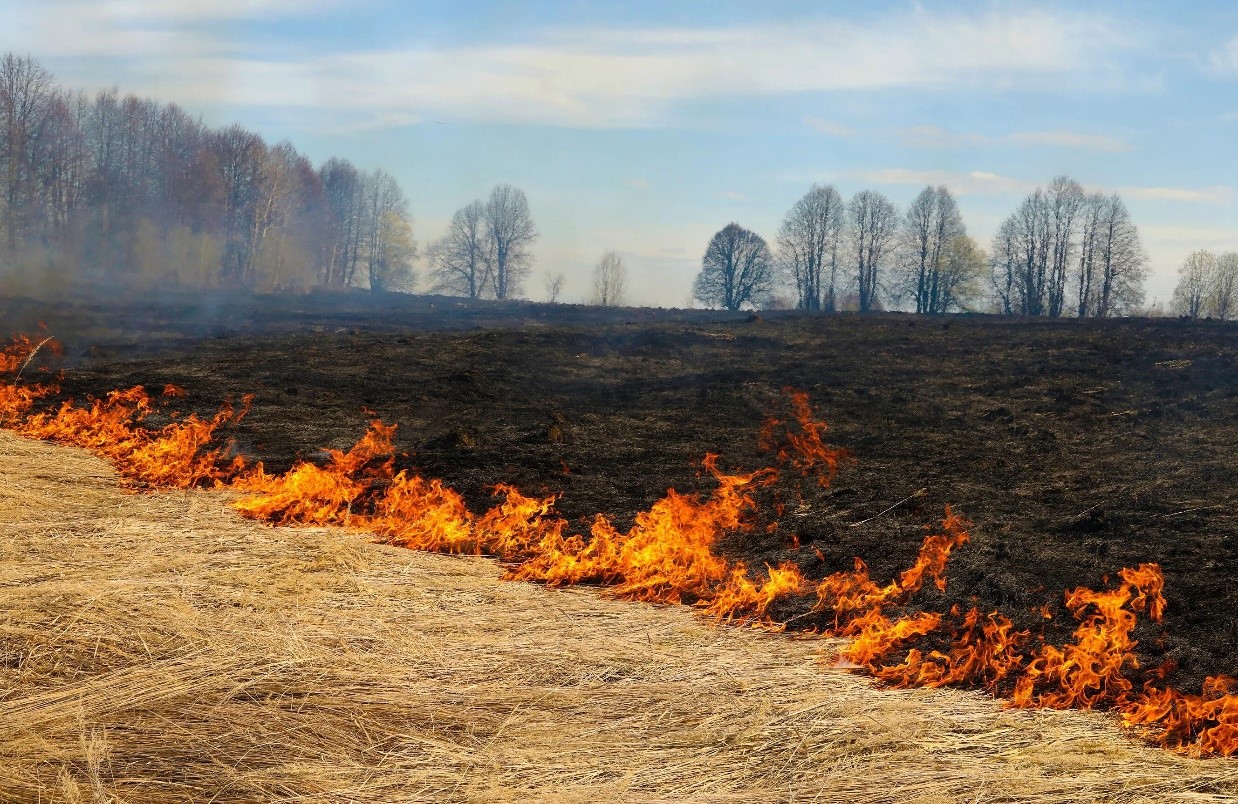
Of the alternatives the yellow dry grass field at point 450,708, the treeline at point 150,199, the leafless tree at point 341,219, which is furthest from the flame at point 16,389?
the leafless tree at point 341,219

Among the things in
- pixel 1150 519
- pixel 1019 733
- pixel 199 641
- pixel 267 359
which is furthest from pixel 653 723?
pixel 267 359

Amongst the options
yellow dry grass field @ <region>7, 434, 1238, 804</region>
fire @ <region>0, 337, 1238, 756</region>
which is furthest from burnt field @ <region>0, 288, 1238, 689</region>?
yellow dry grass field @ <region>7, 434, 1238, 804</region>

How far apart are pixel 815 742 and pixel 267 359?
17.9 metres

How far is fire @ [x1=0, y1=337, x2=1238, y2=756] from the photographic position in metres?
6.19

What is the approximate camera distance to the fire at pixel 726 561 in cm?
619

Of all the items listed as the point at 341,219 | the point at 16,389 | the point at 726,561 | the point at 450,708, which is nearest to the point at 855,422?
the point at 726,561

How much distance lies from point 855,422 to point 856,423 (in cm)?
6

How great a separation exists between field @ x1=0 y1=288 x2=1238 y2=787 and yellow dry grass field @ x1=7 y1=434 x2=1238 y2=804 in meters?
1.49

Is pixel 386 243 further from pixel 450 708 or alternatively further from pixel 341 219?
pixel 450 708

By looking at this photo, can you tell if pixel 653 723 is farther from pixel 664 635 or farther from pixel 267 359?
pixel 267 359

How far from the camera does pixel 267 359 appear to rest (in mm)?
20969

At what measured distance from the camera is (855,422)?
48.4ft

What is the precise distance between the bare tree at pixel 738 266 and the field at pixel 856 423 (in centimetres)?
3629

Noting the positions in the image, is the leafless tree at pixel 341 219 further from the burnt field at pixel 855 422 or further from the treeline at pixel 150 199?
the burnt field at pixel 855 422
